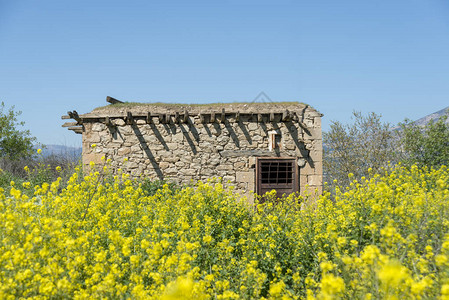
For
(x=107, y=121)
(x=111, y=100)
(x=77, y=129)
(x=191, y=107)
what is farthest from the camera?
(x=77, y=129)

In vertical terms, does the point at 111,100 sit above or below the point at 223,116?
above

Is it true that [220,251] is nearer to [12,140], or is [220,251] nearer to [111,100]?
[111,100]

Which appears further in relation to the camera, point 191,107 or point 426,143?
point 426,143

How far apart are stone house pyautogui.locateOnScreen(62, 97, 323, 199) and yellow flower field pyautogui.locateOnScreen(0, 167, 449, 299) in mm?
3912

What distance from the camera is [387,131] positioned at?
13.6m

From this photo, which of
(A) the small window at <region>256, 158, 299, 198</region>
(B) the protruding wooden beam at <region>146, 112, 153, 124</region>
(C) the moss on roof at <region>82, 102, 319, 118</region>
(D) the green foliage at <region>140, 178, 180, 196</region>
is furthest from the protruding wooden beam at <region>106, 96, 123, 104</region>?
(A) the small window at <region>256, 158, 299, 198</region>

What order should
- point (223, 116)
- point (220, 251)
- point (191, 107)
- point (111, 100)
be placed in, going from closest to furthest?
point (220, 251) → point (223, 116) → point (191, 107) → point (111, 100)

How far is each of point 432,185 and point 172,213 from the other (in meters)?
5.49

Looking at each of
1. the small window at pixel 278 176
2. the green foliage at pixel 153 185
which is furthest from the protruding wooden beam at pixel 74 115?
the small window at pixel 278 176

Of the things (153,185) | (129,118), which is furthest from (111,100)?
(153,185)

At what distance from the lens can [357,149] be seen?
1355 cm

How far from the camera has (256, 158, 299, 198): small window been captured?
31.9 feet

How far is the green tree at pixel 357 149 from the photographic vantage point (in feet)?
43.8

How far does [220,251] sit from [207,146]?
6.10 m
